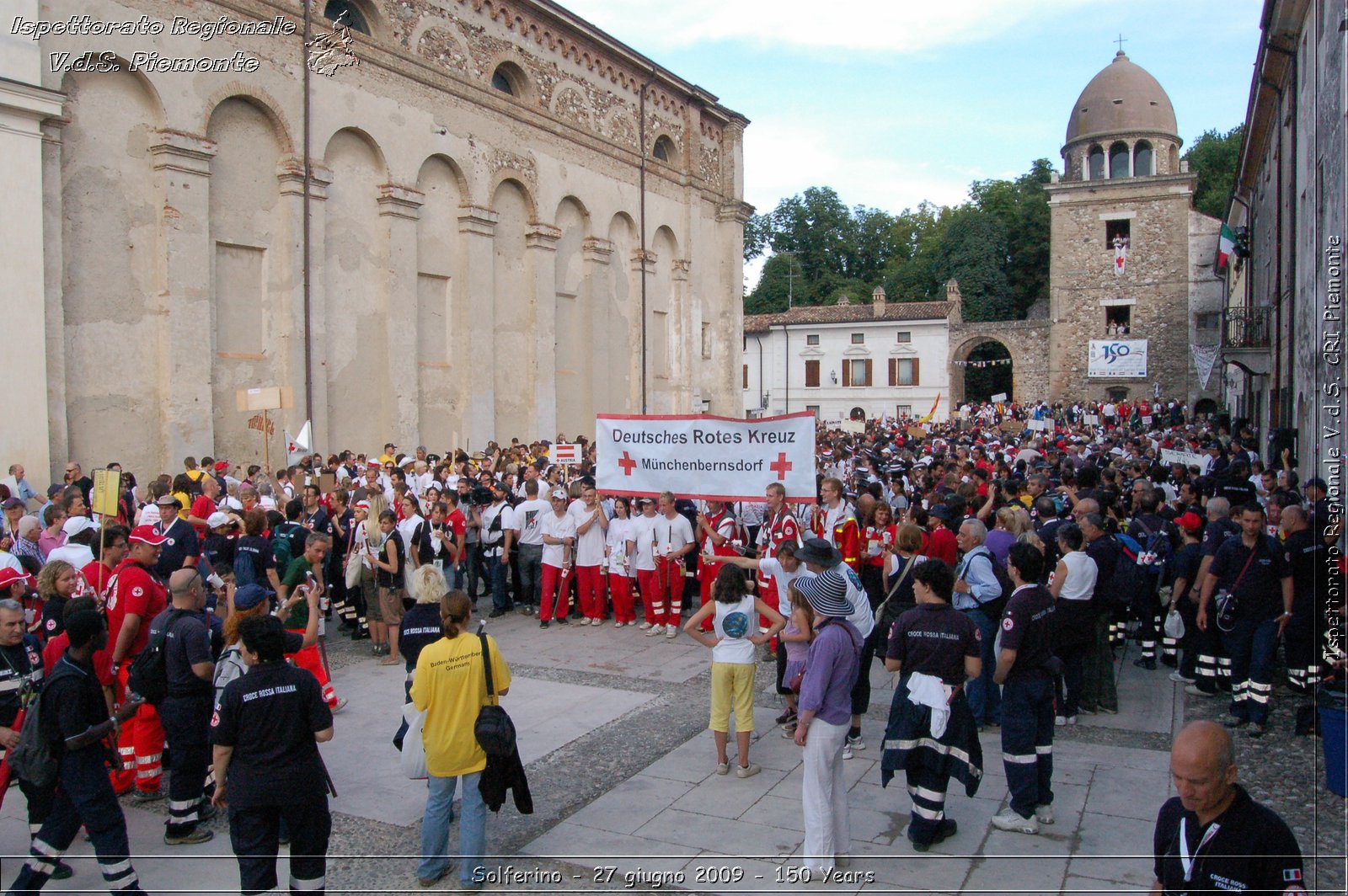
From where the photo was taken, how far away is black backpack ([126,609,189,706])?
20.4 ft

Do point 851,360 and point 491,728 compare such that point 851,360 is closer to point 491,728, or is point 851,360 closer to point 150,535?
point 150,535

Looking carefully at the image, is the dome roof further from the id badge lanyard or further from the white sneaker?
the id badge lanyard

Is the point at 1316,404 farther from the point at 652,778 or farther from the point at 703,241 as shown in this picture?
the point at 703,241

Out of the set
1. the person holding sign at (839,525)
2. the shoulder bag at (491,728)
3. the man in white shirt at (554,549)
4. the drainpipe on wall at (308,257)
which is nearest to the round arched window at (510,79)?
the drainpipe on wall at (308,257)

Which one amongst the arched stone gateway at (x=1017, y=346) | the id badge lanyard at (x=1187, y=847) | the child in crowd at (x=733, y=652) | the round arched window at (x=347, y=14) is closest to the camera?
the id badge lanyard at (x=1187, y=847)

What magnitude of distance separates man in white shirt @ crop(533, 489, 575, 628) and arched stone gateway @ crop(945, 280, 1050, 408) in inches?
1772

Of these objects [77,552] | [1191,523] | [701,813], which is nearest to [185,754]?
[77,552]

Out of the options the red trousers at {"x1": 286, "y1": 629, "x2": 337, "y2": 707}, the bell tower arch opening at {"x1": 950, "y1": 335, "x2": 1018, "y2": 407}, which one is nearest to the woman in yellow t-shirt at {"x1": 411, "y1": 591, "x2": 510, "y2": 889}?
the red trousers at {"x1": 286, "y1": 629, "x2": 337, "y2": 707}

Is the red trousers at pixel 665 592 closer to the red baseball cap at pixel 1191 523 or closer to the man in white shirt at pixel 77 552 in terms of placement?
the red baseball cap at pixel 1191 523

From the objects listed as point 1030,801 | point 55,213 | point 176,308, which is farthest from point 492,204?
point 1030,801

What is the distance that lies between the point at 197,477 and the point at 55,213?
16.5 feet

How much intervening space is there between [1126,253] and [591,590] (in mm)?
45645

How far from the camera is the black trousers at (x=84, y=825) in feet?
16.9

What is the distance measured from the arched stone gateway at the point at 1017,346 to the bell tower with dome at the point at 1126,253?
0.99 meters
